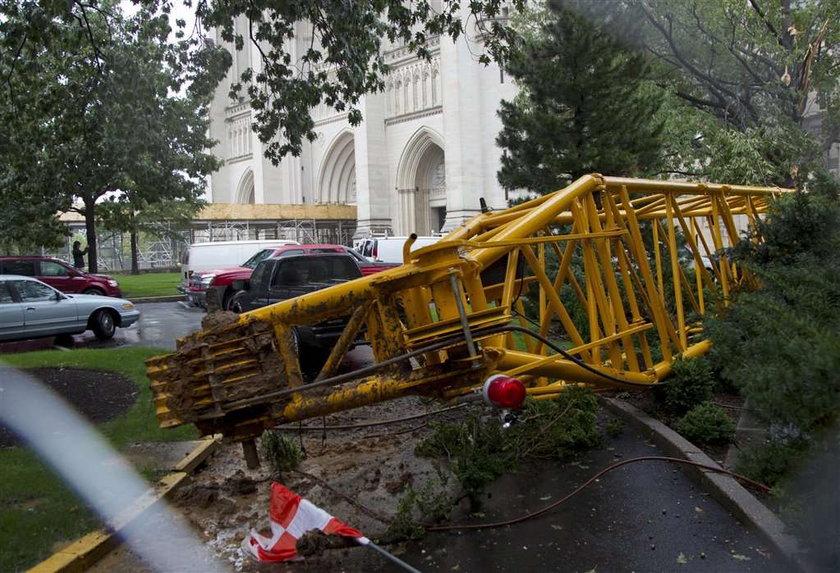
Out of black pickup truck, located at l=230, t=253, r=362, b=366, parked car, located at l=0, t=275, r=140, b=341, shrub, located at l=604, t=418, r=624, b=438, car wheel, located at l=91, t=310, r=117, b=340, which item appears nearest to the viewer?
shrub, located at l=604, t=418, r=624, b=438

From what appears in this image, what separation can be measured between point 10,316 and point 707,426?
13.0 m

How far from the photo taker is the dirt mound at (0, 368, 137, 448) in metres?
7.58

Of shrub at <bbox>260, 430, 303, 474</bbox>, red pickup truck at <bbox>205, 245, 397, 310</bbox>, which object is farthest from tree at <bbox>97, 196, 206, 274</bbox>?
shrub at <bbox>260, 430, 303, 474</bbox>

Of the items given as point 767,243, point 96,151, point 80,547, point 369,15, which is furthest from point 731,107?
point 80,547

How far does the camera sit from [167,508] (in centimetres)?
518

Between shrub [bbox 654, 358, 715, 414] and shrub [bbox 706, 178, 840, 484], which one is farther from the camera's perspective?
shrub [bbox 654, 358, 715, 414]

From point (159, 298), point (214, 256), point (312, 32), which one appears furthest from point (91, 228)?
point (312, 32)

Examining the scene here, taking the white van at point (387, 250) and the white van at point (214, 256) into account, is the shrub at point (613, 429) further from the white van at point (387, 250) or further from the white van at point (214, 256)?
the white van at point (214, 256)

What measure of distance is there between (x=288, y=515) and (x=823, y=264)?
171 inches

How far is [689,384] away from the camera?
6.64 m

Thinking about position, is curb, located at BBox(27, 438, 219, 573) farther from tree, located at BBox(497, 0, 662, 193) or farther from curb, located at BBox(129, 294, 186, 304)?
curb, located at BBox(129, 294, 186, 304)

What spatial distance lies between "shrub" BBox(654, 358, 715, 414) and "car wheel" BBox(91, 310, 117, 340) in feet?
40.7

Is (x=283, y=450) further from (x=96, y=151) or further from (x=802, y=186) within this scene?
(x=96, y=151)

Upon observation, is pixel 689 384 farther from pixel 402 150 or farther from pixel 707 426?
pixel 402 150
